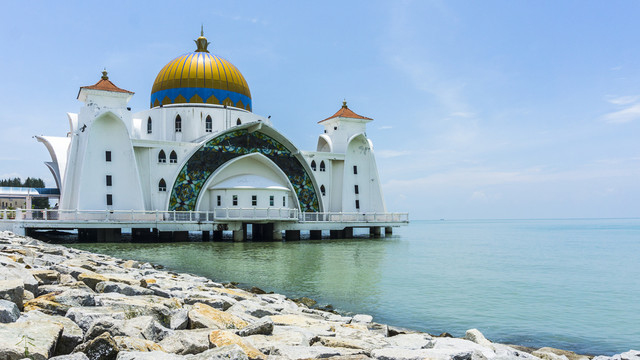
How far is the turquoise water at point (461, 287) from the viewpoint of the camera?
10711mm

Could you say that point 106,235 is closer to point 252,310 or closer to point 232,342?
point 252,310

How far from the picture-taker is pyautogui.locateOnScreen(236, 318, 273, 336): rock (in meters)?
6.07

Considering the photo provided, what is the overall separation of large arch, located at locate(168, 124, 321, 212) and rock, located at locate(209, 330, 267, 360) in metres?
30.2

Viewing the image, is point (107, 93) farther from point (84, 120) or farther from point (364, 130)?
point (364, 130)

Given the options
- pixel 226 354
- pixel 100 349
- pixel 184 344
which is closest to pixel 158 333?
pixel 184 344

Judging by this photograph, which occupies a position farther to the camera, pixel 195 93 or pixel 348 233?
pixel 348 233

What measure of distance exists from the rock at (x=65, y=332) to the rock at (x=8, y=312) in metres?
0.08

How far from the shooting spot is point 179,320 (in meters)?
6.35

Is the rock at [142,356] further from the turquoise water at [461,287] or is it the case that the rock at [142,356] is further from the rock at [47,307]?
the turquoise water at [461,287]

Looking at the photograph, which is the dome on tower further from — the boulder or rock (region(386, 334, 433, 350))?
the boulder

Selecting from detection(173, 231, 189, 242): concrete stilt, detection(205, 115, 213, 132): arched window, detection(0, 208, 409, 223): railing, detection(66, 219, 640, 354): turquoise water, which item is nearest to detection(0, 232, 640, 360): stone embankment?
detection(66, 219, 640, 354): turquoise water

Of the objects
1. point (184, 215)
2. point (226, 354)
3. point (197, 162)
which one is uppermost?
point (197, 162)

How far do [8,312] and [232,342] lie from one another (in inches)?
78.6

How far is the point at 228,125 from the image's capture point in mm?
39219
